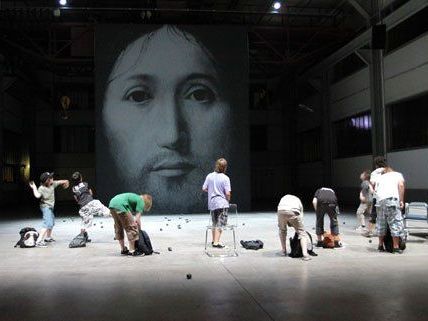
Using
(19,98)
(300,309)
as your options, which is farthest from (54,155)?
(300,309)

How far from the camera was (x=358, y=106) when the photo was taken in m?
24.4

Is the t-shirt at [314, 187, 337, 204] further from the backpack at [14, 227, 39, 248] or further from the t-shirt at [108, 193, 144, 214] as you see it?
the backpack at [14, 227, 39, 248]

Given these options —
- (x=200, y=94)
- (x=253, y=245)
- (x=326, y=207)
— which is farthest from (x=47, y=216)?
(x=200, y=94)

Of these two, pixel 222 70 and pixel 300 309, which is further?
pixel 222 70

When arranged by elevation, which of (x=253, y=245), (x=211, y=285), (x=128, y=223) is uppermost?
(x=128, y=223)

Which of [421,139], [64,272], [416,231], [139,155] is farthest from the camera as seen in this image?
[139,155]

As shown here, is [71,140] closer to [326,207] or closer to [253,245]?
[253,245]

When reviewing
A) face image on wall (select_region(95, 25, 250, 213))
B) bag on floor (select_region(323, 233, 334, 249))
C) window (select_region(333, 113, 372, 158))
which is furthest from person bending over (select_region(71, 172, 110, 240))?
window (select_region(333, 113, 372, 158))

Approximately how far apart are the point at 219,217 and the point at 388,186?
330 cm

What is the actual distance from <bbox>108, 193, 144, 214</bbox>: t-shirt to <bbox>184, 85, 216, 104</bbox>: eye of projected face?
12.8m

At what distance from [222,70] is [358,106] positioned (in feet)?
23.5

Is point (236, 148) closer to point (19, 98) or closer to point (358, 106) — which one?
point (358, 106)

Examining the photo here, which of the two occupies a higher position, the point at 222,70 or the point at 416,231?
the point at 222,70

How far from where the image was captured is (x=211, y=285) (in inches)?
270
